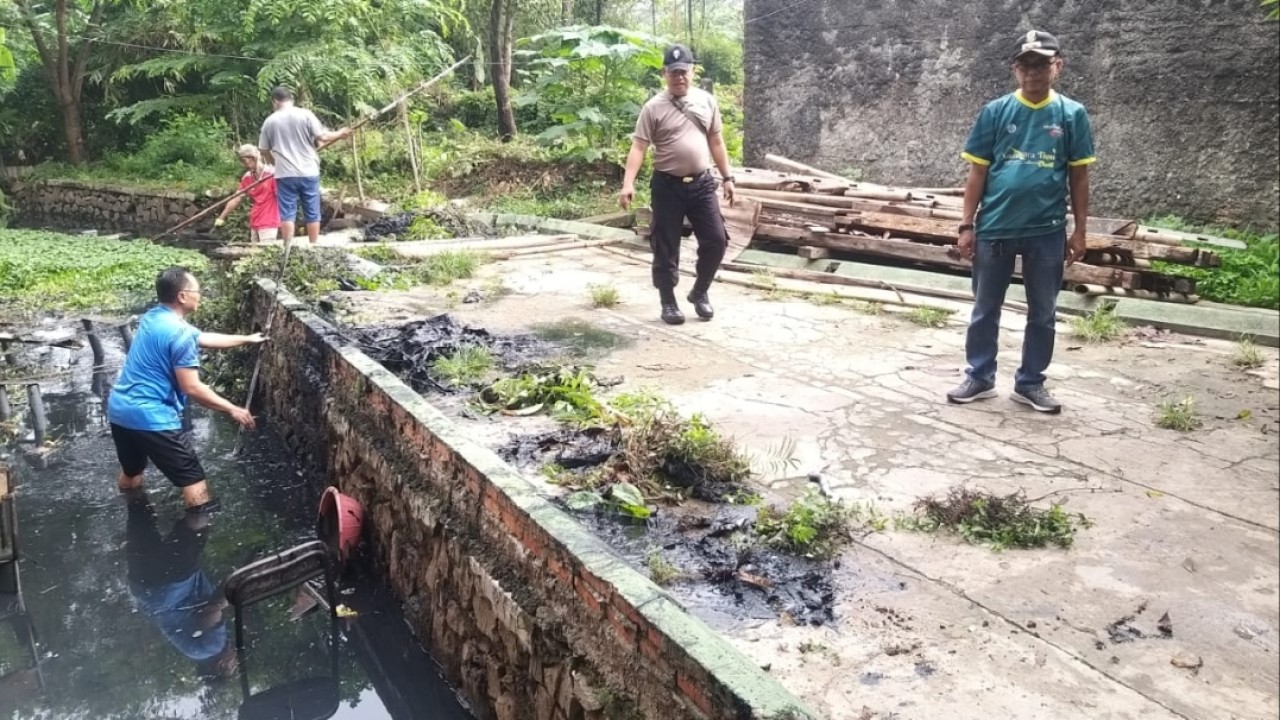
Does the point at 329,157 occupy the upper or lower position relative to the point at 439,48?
lower

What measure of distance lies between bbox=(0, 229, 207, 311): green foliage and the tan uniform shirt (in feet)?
26.3

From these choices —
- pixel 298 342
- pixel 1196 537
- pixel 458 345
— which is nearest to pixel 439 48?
pixel 298 342

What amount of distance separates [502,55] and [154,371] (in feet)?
38.4

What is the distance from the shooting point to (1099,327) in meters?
6.39

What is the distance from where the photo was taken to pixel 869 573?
3545 millimetres

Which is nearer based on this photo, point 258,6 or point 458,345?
point 458,345

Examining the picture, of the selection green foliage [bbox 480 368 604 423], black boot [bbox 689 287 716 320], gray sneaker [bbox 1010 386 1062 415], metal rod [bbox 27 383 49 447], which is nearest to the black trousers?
black boot [bbox 689 287 716 320]

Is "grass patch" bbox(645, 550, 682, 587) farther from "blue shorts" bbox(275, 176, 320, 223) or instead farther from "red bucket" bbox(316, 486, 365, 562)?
"blue shorts" bbox(275, 176, 320, 223)

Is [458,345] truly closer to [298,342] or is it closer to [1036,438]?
[298,342]

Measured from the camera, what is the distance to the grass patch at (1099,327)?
20.8 ft

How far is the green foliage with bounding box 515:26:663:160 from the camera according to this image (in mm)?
13516

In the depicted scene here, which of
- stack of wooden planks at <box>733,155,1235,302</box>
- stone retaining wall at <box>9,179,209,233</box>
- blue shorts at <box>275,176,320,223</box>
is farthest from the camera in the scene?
stone retaining wall at <box>9,179,209,233</box>

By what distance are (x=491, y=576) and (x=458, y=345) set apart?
253 cm

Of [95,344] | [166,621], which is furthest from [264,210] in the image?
[166,621]
